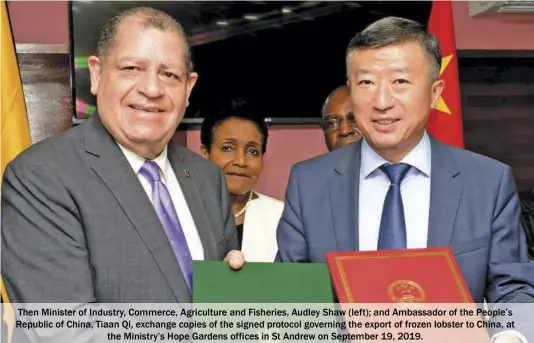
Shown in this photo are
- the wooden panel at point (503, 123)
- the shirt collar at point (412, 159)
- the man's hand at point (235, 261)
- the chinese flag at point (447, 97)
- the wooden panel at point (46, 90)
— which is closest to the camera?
the man's hand at point (235, 261)

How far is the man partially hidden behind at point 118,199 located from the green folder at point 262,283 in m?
0.07

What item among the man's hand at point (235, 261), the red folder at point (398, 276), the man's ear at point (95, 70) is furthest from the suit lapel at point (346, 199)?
the man's ear at point (95, 70)

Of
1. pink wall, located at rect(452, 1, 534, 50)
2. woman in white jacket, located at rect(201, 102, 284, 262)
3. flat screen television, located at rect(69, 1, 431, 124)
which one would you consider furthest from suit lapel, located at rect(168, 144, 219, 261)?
pink wall, located at rect(452, 1, 534, 50)

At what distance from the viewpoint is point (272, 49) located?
394cm

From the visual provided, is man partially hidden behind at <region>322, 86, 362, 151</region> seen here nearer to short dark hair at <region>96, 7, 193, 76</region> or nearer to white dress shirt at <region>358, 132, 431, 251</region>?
white dress shirt at <region>358, 132, 431, 251</region>

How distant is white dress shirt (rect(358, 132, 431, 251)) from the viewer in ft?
5.49

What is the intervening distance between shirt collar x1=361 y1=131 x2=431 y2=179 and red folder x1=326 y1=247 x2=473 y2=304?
10.8 inches

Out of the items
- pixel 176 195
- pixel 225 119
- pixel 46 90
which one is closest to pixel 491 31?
pixel 225 119

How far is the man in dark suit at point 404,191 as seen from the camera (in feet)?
5.29

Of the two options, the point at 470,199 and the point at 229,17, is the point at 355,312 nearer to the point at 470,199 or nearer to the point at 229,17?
the point at 470,199

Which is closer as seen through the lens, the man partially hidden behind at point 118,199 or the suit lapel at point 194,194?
the man partially hidden behind at point 118,199

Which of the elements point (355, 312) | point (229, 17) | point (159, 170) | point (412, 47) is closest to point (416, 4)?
point (229, 17)

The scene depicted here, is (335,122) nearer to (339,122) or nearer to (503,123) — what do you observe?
(339,122)

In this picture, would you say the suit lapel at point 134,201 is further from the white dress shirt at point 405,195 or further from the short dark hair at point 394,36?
the short dark hair at point 394,36
